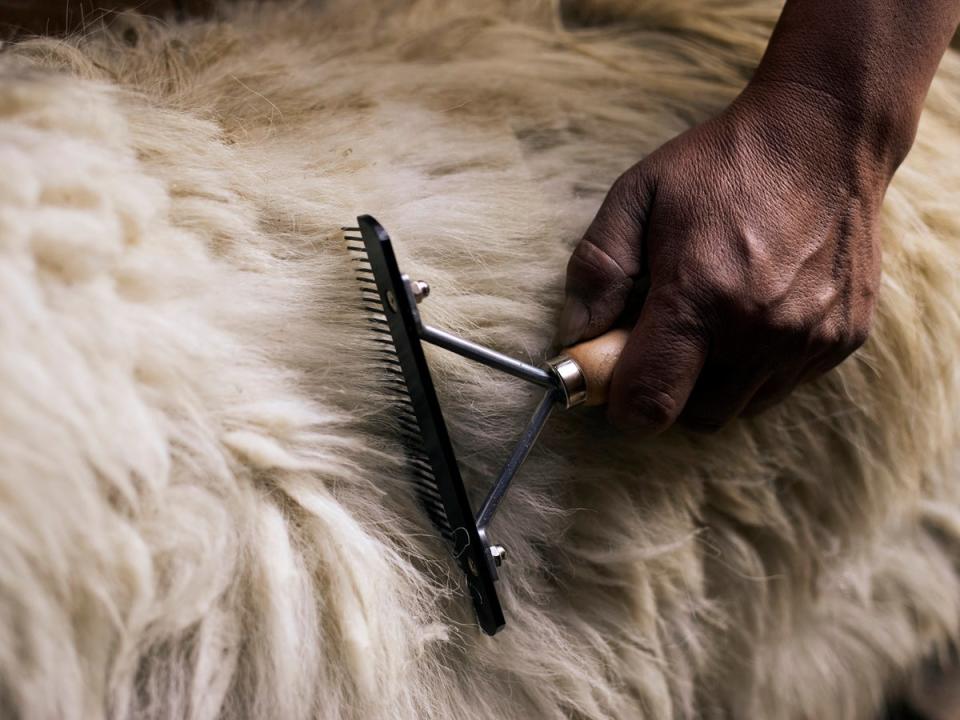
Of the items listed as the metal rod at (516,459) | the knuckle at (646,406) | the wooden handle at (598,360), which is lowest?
the metal rod at (516,459)

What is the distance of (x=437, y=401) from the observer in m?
0.51

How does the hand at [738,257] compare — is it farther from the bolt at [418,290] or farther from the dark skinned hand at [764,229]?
the bolt at [418,290]

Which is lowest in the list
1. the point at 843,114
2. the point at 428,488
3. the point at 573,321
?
the point at 428,488

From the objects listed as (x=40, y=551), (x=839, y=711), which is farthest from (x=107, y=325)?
(x=839, y=711)

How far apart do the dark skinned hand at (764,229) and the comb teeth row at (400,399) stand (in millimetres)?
125

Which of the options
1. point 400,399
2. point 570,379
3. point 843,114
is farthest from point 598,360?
point 843,114

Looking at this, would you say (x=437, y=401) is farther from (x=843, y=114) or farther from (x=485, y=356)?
(x=843, y=114)

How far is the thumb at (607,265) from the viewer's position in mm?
568

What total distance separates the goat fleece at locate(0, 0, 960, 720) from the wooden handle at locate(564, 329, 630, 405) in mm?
54

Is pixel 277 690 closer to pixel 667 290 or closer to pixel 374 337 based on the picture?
pixel 374 337

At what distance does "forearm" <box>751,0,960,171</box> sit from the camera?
57 cm

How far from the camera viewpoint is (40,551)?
0.44 meters

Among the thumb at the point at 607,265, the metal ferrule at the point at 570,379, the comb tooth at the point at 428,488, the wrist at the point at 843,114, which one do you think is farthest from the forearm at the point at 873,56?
the comb tooth at the point at 428,488

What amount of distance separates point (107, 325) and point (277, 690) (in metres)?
0.24
